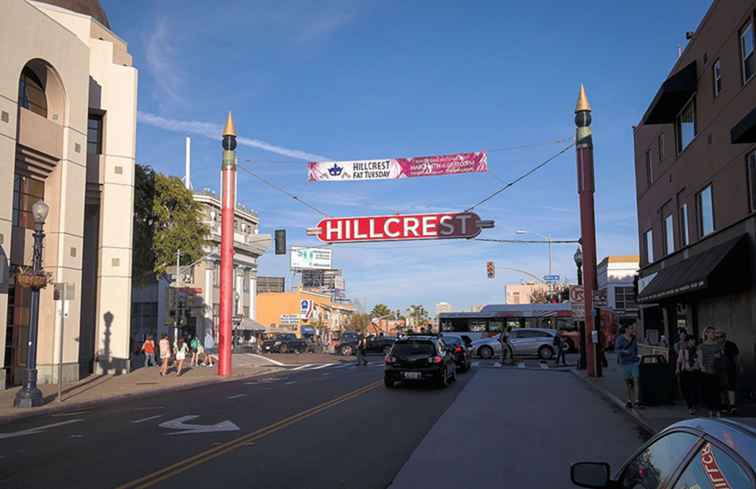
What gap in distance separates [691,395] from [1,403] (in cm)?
1617

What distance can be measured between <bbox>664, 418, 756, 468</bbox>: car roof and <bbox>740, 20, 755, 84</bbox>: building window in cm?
1620

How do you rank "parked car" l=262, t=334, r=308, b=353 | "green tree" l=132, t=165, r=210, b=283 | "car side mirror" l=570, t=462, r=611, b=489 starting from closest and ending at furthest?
1. "car side mirror" l=570, t=462, r=611, b=489
2. "green tree" l=132, t=165, r=210, b=283
3. "parked car" l=262, t=334, r=308, b=353

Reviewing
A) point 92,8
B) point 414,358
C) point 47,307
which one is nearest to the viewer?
point 414,358

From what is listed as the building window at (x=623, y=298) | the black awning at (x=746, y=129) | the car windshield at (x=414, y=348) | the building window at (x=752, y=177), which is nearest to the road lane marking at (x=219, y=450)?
the car windshield at (x=414, y=348)

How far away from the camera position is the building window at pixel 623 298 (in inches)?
2635

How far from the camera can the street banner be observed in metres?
26.4

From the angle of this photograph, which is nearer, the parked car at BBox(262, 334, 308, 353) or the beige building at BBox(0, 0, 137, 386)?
the beige building at BBox(0, 0, 137, 386)

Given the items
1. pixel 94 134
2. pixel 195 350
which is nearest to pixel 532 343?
pixel 195 350

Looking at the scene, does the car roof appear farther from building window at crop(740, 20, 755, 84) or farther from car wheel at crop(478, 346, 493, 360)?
car wheel at crop(478, 346, 493, 360)

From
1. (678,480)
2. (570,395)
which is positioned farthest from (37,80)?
(678,480)

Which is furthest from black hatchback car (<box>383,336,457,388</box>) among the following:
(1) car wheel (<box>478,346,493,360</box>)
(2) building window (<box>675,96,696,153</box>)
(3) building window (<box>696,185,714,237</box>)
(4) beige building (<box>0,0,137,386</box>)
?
(1) car wheel (<box>478,346,493,360</box>)

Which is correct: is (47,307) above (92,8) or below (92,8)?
below

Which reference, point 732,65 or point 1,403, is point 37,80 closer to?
point 1,403

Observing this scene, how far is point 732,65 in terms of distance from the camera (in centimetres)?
1795
